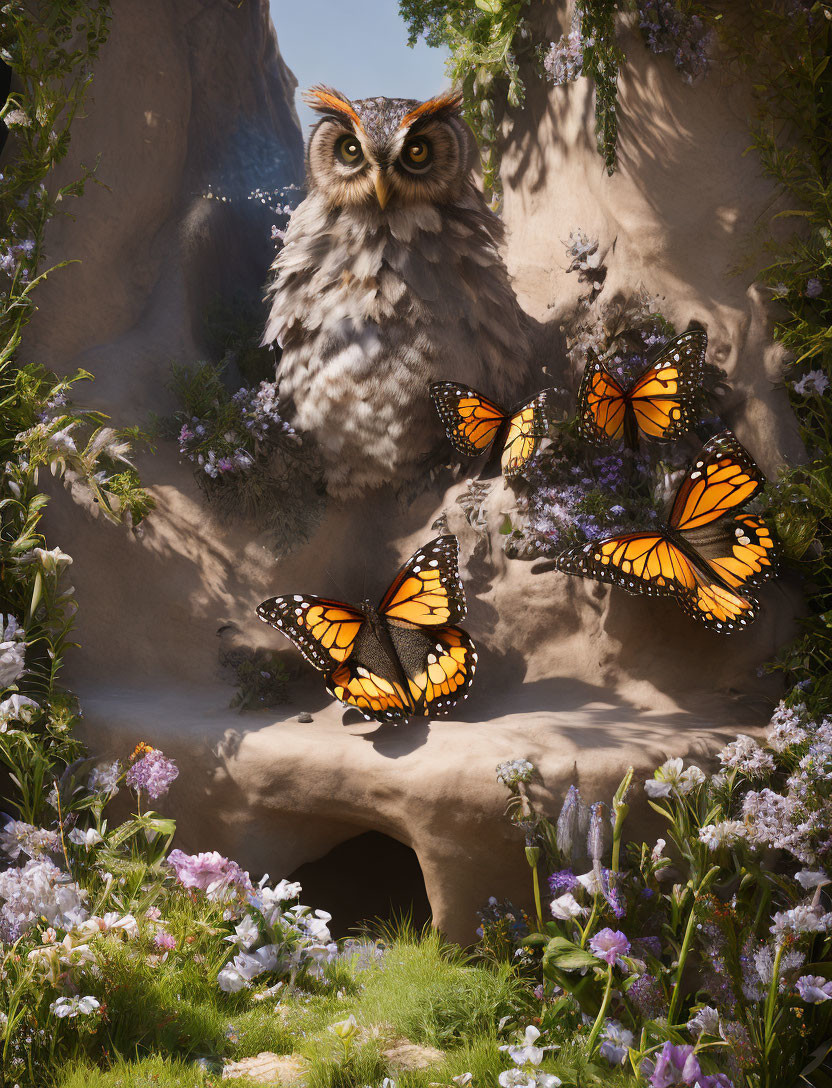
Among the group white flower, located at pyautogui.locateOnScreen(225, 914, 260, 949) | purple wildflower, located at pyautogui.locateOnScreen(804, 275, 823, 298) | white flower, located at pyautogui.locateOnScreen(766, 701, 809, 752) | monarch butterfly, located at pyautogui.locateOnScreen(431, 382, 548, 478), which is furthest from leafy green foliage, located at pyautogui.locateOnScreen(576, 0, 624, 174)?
white flower, located at pyautogui.locateOnScreen(225, 914, 260, 949)

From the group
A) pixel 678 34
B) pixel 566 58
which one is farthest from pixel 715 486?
pixel 566 58

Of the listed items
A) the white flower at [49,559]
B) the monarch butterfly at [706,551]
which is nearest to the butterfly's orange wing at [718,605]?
the monarch butterfly at [706,551]

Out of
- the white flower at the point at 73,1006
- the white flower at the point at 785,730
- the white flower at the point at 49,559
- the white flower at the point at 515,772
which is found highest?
the white flower at the point at 49,559

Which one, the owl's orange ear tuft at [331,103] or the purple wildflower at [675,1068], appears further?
the owl's orange ear tuft at [331,103]

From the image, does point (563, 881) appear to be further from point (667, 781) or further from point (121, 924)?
point (121, 924)

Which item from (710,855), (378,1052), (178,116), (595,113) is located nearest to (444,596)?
(710,855)

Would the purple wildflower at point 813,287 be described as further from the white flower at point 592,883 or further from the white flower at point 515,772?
the white flower at point 592,883
